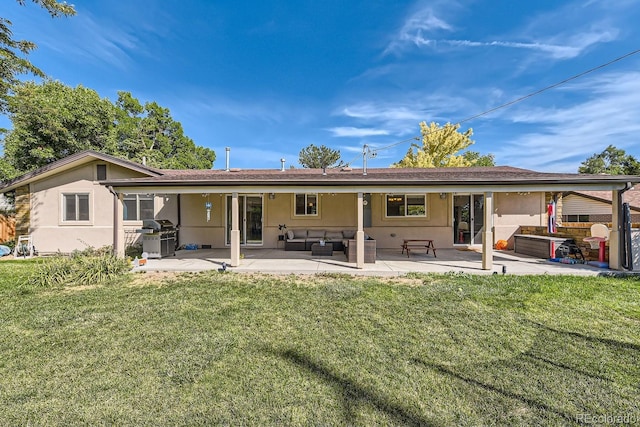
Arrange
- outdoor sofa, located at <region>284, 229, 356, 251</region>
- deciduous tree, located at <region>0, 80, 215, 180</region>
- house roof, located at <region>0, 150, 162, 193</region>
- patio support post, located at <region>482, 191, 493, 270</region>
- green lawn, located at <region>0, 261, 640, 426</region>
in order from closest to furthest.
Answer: green lawn, located at <region>0, 261, 640, 426</region>, patio support post, located at <region>482, 191, 493, 270</region>, house roof, located at <region>0, 150, 162, 193</region>, outdoor sofa, located at <region>284, 229, 356, 251</region>, deciduous tree, located at <region>0, 80, 215, 180</region>

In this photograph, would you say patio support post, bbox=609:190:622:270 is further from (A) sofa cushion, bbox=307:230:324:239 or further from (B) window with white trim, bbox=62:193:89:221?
(B) window with white trim, bbox=62:193:89:221

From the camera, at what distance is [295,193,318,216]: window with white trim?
1158 centimetres

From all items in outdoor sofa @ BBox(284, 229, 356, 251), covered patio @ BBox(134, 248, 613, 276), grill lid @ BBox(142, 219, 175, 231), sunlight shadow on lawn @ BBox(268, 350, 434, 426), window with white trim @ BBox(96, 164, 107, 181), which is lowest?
sunlight shadow on lawn @ BBox(268, 350, 434, 426)

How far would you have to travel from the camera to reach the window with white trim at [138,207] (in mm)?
11047

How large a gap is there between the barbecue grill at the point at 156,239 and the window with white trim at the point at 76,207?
3414 millimetres

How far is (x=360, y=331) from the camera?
3918 millimetres

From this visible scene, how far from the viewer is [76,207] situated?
10930mm

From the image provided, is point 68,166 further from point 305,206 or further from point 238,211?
point 305,206

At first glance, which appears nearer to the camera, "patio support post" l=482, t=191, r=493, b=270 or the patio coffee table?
"patio support post" l=482, t=191, r=493, b=270

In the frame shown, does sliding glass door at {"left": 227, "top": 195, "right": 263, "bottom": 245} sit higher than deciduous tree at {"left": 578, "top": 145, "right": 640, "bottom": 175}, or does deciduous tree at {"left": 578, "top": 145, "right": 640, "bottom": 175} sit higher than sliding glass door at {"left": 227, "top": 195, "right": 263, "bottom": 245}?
deciduous tree at {"left": 578, "top": 145, "right": 640, "bottom": 175}

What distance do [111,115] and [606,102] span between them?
1103 inches

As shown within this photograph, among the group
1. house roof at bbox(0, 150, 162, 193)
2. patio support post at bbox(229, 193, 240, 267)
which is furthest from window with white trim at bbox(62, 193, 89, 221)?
patio support post at bbox(229, 193, 240, 267)

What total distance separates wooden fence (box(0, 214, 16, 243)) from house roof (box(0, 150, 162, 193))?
2.57 metres

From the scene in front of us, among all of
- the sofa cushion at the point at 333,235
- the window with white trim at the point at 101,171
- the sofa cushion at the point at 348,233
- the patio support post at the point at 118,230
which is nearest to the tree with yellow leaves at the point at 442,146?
the sofa cushion at the point at 348,233
